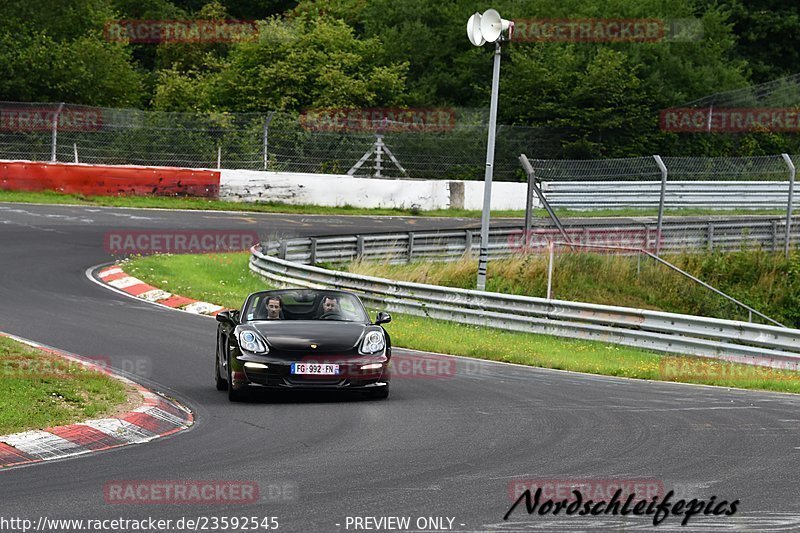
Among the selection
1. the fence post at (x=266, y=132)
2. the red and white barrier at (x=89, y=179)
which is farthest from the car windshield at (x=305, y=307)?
the fence post at (x=266, y=132)

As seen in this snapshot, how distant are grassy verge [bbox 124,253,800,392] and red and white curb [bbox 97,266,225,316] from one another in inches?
9.3

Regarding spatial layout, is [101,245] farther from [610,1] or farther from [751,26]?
[751,26]

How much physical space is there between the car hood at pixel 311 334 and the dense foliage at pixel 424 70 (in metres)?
27.6

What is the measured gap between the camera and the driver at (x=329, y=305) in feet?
45.0

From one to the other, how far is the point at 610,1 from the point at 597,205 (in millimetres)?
23914

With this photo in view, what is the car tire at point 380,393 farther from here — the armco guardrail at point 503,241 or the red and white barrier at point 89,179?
the red and white barrier at point 89,179

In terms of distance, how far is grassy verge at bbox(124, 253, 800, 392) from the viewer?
1634cm

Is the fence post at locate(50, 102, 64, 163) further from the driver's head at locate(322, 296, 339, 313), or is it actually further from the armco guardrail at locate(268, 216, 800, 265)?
the driver's head at locate(322, 296, 339, 313)

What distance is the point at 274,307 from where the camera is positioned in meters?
13.7

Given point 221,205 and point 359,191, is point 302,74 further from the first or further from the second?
point 221,205

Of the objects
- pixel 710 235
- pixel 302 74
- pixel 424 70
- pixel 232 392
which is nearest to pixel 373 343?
pixel 232 392

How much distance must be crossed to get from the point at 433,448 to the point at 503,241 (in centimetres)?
1801

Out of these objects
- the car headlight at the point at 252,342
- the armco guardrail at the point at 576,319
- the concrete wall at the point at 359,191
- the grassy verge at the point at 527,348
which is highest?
the concrete wall at the point at 359,191

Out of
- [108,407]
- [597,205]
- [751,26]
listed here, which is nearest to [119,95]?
[597,205]
